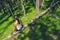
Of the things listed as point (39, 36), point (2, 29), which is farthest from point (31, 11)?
point (39, 36)

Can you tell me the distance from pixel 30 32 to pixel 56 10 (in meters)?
2.98

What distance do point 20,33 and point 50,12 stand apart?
9.35ft

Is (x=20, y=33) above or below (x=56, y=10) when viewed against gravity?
below

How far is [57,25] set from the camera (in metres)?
10.9

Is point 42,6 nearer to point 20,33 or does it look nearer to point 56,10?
point 56,10

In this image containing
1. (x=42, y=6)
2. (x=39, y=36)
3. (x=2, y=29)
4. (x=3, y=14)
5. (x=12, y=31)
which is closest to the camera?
(x=39, y=36)

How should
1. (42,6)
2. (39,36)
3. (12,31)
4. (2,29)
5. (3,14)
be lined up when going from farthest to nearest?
1. (3,14)
2. (42,6)
3. (2,29)
4. (12,31)
5. (39,36)

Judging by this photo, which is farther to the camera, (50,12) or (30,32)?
(50,12)

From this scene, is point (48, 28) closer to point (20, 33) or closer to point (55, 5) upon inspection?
point (20, 33)

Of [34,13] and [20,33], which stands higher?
[34,13]

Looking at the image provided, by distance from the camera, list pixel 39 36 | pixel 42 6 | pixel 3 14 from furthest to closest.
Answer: pixel 3 14 < pixel 42 6 < pixel 39 36

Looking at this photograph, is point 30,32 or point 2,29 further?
point 2,29

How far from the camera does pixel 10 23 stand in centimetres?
1298

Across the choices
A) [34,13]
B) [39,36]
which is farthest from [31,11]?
[39,36]
